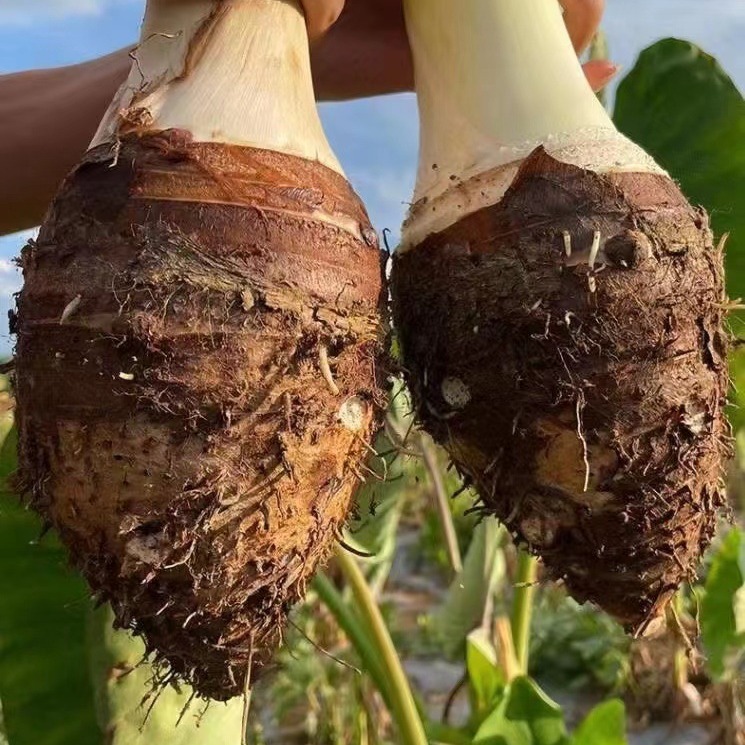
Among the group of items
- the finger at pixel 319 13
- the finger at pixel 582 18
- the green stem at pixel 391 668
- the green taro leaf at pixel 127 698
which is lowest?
the green stem at pixel 391 668

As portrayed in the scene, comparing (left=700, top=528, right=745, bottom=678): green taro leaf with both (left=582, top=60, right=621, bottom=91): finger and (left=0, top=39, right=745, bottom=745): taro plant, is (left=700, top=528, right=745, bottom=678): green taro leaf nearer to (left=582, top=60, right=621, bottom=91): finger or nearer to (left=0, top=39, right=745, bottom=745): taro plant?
(left=0, top=39, right=745, bottom=745): taro plant

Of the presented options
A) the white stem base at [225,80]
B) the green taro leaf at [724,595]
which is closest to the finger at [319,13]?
the white stem base at [225,80]

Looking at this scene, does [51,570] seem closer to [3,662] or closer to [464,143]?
[3,662]

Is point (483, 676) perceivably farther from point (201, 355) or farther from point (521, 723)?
point (201, 355)

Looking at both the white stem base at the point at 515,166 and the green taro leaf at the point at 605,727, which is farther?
the green taro leaf at the point at 605,727

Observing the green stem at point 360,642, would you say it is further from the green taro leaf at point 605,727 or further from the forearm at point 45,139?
the forearm at point 45,139

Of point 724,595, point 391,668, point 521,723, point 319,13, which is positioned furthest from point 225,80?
point 724,595

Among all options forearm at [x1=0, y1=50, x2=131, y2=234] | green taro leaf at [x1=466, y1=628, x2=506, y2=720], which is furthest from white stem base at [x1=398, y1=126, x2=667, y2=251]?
green taro leaf at [x1=466, y1=628, x2=506, y2=720]
